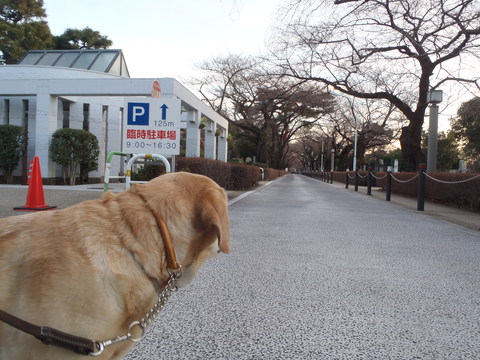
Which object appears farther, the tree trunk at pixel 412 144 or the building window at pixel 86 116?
the tree trunk at pixel 412 144

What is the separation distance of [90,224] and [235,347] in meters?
1.48

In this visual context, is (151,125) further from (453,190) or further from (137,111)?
(453,190)

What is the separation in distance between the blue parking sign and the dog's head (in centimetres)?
582

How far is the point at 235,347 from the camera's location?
2449 millimetres

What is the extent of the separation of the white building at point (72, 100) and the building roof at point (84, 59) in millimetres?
58

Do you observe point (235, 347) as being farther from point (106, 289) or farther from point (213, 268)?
point (213, 268)

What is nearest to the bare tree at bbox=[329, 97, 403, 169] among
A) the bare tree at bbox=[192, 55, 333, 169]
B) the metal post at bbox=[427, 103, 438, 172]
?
the bare tree at bbox=[192, 55, 333, 169]

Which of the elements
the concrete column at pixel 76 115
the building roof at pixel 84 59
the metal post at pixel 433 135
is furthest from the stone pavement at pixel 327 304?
the building roof at pixel 84 59

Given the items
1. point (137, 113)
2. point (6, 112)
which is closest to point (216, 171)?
point (137, 113)

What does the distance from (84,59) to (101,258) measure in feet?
76.4

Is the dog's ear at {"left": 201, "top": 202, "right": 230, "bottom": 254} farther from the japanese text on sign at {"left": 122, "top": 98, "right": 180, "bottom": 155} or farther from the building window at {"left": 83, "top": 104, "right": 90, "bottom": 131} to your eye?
the building window at {"left": 83, "top": 104, "right": 90, "bottom": 131}

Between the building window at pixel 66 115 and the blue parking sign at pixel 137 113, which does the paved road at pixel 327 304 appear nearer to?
the blue parking sign at pixel 137 113

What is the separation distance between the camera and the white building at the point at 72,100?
51.8ft

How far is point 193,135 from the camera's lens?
19.0m
